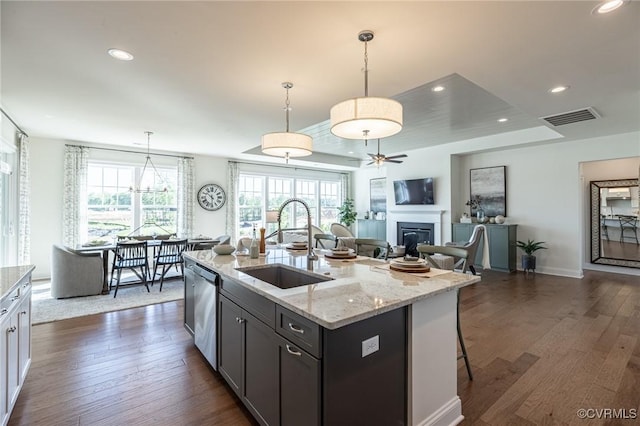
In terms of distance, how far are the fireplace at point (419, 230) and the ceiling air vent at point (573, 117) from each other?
11.5ft

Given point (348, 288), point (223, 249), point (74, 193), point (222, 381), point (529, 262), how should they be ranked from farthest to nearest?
1. point (529, 262)
2. point (74, 193)
3. point (223, 249)
4. point (222, 381)
5. point (348, 288)

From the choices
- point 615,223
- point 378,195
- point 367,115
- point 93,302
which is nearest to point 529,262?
point 615,223

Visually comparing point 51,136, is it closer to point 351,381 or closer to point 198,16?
point 198,16

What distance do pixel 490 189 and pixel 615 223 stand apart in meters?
2.61

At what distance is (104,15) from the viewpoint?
2.05 metres

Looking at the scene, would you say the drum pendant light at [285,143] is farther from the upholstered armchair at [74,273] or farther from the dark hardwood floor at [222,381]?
the upholstered armchair at [74,273]

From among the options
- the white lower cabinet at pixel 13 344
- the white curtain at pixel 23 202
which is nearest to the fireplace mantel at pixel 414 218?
the white lower cabinet at pixel 13 344

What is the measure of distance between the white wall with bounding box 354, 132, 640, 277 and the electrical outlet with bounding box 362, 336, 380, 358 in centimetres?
633

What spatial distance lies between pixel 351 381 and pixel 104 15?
273 cm

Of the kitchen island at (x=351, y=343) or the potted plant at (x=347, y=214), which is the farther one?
the potted plant at (x=347, y=214)

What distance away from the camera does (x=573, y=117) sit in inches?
169

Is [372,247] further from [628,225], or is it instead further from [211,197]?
[628,225]

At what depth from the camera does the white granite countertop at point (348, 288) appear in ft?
4.48

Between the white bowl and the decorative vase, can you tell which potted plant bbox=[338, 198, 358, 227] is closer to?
the decorative vase
